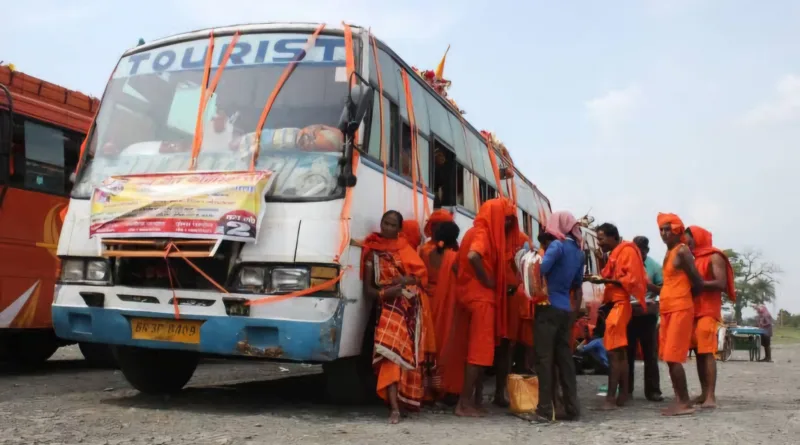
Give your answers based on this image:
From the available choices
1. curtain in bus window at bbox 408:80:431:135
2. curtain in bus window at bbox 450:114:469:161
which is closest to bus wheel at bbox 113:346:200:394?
curtain in bus window at bbox 408:80:431:135

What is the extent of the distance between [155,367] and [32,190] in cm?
297

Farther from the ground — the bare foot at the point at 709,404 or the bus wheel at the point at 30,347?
the bus wheel at the point at 30,347

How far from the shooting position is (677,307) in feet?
20.5

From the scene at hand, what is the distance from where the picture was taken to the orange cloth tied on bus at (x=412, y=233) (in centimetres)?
622

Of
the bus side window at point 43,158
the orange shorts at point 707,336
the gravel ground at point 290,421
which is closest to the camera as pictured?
the gravel ground at point 290,421

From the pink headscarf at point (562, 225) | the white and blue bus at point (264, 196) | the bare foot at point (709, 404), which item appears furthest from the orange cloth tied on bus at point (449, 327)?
the bare foot at point (709, 404)

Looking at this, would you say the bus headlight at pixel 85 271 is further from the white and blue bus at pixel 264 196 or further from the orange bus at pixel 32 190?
the orange bus at pixel 32 190

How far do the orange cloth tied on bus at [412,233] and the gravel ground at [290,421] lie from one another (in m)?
1.34

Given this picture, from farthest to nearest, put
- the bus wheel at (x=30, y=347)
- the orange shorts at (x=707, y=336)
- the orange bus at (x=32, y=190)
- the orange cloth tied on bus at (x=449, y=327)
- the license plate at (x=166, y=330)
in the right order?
the bus wheel at (x=30, y=347) < the orange bus at (x=32, y=190) < the orange shorts at (x=707, y=336) < the orange cloth tied on bus at (x=449, y=327) < the license plate at (x=166, y=330)

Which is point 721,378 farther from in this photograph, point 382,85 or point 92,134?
point 92,134

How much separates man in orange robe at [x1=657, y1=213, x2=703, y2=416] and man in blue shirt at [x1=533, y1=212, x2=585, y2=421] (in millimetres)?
890

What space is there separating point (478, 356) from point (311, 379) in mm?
3305

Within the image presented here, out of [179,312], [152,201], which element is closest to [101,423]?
[179,312]

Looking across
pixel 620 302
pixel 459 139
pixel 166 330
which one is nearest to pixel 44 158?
pixel 166 330
